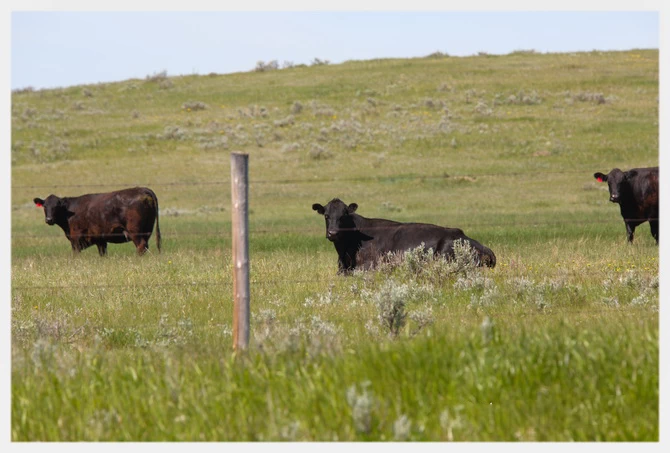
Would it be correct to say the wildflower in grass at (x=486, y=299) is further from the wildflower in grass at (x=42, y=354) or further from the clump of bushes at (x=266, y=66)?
the clump of bushes at (x=266, y=66)

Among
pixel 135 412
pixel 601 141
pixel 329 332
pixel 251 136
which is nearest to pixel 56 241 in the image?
pixel 329 332

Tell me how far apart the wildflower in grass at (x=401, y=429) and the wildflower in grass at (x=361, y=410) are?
170 mm

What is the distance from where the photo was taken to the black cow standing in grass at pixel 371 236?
14461mm

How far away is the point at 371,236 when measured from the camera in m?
15.2

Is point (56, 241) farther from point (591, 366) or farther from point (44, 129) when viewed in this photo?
point (44, 129)

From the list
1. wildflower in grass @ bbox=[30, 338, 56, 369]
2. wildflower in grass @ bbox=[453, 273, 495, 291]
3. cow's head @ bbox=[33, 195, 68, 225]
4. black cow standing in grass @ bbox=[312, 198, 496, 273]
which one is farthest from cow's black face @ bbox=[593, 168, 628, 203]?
wildflower in grass @ bbox=[30, 338, 56, 369]

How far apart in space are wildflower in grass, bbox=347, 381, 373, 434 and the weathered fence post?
6.39ft

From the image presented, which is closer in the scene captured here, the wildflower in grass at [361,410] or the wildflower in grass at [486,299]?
the wildflower in grass at [361,410]

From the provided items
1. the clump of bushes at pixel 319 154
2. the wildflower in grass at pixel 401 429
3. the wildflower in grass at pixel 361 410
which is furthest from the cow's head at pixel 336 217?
the clump of bushes at pixel 319 154

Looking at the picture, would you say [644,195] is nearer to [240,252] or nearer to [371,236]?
[371,236]

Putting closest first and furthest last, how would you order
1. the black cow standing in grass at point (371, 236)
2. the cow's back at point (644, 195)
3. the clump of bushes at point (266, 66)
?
1. the black cow standing in grass at point (371, 236)
2. the cow's back at point (644, 195)
3. the clump of bushes at point (266, 66)

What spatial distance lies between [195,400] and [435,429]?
1543mm

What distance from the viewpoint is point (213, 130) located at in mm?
56000

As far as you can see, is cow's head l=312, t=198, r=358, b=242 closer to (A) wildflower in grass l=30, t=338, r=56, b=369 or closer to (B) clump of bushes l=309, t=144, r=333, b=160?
(A) wildflower in grass l=30, t=338, r=56, b=369
